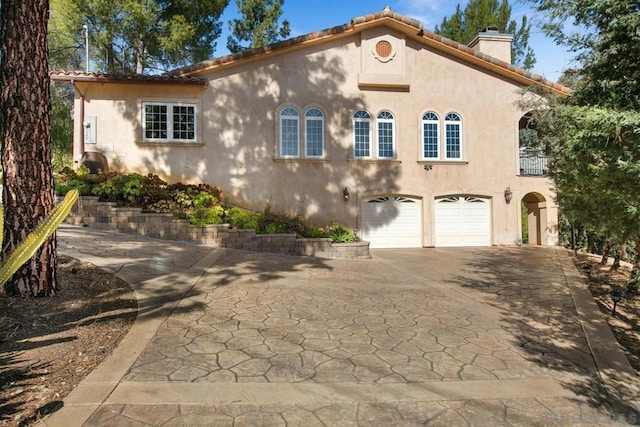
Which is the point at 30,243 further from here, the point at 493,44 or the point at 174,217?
the point at 493,44

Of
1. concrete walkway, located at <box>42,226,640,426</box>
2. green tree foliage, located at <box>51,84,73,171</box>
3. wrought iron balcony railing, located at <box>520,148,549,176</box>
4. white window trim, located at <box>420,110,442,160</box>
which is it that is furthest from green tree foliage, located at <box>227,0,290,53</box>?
concrete walkway, located at <box>42,226,640,426</box>

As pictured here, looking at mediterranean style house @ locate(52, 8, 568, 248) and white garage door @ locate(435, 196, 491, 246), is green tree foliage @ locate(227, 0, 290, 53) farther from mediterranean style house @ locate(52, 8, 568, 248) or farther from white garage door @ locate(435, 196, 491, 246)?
white garage door @ locate(435, 196, 491, 246)

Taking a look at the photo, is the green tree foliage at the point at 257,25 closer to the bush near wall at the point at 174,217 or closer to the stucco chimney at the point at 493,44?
the stucco chimney at the point at 493,44

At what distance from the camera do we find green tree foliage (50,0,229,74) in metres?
18.2

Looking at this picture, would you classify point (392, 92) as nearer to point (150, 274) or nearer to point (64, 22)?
point (150, 274)

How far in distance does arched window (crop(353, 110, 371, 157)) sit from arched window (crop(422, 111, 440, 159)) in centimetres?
213

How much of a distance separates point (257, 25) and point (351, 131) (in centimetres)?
1316

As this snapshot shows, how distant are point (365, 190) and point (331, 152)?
185 centimetres

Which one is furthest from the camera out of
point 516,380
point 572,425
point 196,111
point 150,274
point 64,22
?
point 64,22

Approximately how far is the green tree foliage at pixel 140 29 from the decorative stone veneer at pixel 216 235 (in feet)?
35.5

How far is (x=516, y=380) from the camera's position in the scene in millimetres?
3984

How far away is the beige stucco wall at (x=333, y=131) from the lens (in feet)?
45.3

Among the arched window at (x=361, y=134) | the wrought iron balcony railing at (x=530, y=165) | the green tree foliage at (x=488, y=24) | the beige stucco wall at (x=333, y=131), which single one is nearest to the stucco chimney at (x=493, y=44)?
the beige stucco wall at (x=333, y=131)

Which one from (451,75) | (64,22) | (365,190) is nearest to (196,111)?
(365,190)
